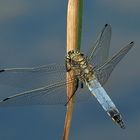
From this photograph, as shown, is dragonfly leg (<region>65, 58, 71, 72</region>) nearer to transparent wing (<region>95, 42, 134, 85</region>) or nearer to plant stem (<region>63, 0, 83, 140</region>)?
transparent wing (<region>95, 42, 134, 85</region>)

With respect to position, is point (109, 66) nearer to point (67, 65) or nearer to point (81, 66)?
point (81, 66)

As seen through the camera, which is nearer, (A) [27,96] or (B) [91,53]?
(A) [27,96]

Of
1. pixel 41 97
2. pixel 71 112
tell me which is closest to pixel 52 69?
pixel 41 97

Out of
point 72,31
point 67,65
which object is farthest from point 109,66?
point 72,31

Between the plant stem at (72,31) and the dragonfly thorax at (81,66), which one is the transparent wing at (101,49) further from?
the plant stem at (72,31)

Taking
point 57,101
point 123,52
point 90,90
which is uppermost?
point 123,52

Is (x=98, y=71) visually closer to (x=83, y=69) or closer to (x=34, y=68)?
(x=83, y=69)

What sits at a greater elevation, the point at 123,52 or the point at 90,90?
the point at 123,52
